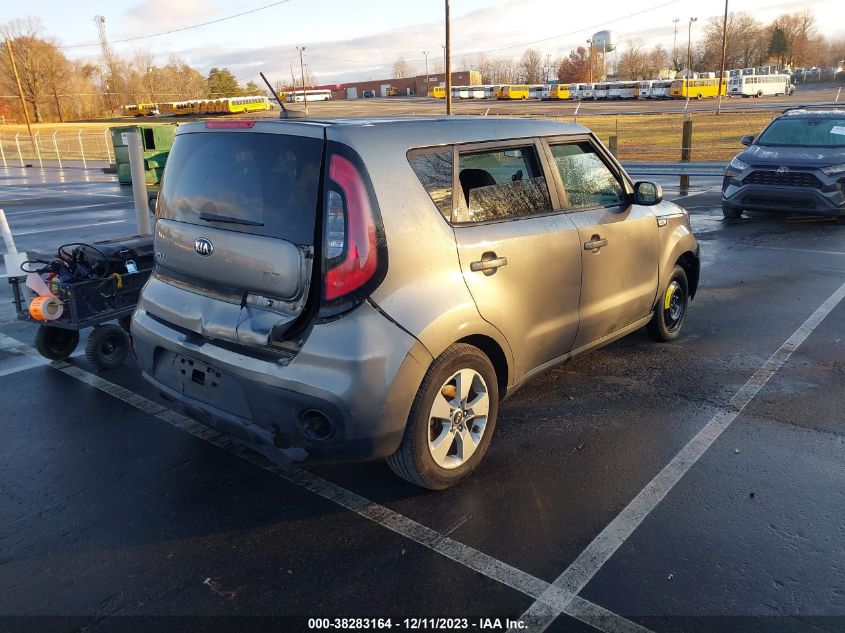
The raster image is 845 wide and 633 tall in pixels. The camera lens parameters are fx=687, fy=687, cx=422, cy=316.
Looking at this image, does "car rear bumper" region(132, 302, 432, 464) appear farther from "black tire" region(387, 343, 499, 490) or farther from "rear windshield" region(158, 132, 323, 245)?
"rear windshield" region(158, 132, 323, 245)

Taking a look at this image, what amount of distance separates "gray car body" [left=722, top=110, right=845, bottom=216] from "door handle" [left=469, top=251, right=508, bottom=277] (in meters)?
8.74

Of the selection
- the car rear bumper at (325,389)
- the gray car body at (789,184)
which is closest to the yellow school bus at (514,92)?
the gray car body at (789,184)

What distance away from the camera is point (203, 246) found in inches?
132

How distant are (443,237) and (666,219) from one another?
8.20ft

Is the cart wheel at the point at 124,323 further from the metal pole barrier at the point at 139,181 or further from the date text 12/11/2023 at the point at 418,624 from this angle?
the date text 12/11/2023 at the point at 418,624

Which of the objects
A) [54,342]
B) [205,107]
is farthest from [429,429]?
[205,107]

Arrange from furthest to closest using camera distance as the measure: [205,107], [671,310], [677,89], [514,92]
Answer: [514,92] < [205,107] < [677,89] < [671,310]

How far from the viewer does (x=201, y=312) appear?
3322 mm

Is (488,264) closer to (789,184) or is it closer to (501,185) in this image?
(501,185)

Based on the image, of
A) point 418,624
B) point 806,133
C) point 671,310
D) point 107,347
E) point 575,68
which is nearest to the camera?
point 418,624

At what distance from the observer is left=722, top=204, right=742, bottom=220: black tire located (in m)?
11.3

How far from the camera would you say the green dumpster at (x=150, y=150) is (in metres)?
18.1

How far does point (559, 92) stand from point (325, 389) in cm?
7148

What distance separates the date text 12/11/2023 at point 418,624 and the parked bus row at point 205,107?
6069cm
